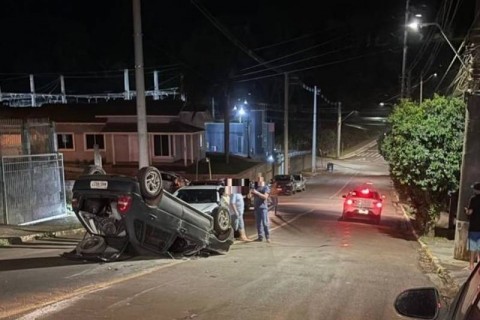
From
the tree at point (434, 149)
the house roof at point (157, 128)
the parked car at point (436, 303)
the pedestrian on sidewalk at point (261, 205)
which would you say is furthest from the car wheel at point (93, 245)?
the house roof at point (157, 128)

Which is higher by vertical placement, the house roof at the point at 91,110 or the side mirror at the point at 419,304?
the house roof at the point at 91,110

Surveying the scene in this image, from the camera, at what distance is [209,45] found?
45125 millimetres

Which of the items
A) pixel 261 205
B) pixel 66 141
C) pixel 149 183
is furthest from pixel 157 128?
pixel 149 183

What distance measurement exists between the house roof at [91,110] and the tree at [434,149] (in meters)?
25.6

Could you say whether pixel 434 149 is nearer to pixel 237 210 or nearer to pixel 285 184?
pixel 237 210

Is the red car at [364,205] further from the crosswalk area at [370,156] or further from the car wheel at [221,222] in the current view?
the crosswalk area at [370,156]

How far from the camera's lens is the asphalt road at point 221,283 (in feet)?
22.2

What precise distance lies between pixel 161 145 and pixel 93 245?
97.3 feet

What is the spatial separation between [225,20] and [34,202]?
144 ft

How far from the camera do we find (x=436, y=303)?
3025 millimetres

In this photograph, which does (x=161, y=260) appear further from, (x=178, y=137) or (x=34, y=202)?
(x=178, y=137)

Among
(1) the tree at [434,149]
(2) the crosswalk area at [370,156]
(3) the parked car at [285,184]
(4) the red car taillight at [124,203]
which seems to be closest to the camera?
(4) the red car taillight at [124,203]

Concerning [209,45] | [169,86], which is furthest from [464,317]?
[169,86]

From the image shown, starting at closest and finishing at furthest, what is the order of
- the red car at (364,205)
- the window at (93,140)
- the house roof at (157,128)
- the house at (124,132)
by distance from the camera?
the red car at (364,205)
the house roof at (157,128)
the house at (124,132)
the window at (93,140)
